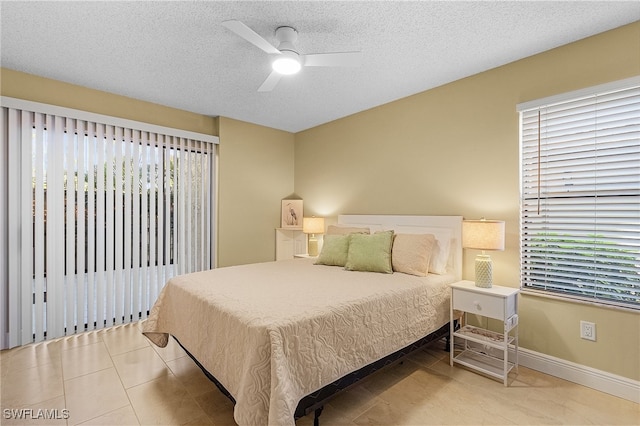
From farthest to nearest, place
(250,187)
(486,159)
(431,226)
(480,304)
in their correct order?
(250,187) → (431,226) → (486,159) → (480,304)

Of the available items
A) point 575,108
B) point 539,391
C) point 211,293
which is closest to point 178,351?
point 211,293

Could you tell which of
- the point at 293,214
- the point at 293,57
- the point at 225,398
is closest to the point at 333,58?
the point at 293,57

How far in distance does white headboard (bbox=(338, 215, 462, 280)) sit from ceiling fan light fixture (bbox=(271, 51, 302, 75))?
78.0 inches

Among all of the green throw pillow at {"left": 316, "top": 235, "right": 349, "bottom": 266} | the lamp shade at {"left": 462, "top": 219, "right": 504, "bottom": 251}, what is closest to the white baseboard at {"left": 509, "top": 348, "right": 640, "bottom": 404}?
the lamp shade at {"left": 462, "top": 219, "right": 504, "bottom": 251}

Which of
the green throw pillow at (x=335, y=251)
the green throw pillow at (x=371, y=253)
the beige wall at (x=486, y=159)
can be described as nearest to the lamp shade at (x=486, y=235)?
the beige wall at (x=486, y=159)

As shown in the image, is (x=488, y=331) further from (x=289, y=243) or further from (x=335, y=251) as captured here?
(x=289, y=243)

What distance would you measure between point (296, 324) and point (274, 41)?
6.62ft

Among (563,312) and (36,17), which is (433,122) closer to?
(563,312)

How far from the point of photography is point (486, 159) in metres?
2.73

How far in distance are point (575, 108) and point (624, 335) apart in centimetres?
169

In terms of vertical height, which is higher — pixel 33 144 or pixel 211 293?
pixel 33 144

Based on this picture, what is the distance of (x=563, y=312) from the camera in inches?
91.5

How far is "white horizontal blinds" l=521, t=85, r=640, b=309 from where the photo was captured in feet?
6.77

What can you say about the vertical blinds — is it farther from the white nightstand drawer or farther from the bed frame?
the white nightstand drawer
